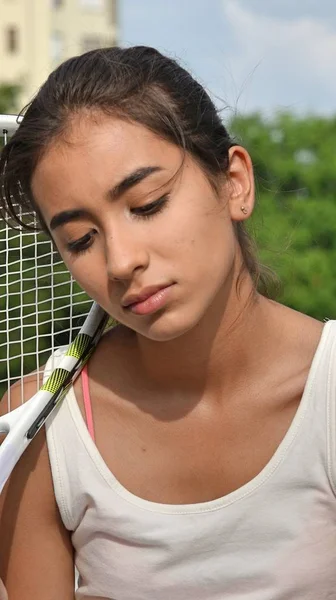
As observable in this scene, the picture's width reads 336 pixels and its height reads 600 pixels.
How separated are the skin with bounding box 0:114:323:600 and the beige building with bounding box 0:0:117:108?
24523 mm

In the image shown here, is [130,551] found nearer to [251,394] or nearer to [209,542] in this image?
[209,542]

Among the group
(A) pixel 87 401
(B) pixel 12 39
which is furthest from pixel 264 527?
(B) pixel 12 39

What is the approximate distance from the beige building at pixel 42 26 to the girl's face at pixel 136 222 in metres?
24.7

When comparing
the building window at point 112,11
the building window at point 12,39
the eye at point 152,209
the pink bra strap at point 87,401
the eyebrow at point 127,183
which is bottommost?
the building window at point 12,39

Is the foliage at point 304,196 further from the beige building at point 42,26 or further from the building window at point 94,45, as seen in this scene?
the beige building at point 42,26

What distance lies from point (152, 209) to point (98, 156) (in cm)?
15

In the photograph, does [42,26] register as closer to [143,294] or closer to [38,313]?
[38,313]

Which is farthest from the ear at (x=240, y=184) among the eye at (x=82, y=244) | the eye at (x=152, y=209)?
the eye at (x=82, y=244)

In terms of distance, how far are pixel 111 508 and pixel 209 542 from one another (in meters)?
0.22

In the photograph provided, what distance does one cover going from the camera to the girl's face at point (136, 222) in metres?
2.16

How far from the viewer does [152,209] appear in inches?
85.8

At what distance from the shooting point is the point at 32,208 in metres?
2.45

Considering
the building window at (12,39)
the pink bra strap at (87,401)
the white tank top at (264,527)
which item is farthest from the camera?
the building window at (12,39)

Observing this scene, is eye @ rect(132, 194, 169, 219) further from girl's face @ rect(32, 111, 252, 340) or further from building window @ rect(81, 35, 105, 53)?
building window @ rect(81, 35, 105, 53)
